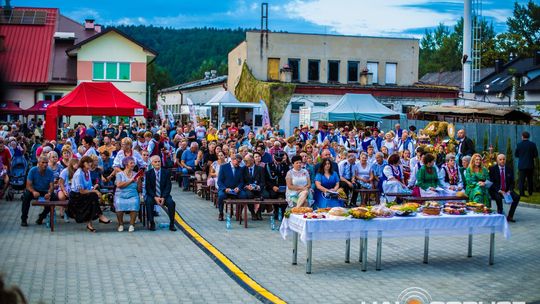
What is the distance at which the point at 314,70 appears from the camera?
54.3 m

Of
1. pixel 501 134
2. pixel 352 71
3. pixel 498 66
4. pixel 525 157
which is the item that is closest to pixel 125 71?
pixel 352 71

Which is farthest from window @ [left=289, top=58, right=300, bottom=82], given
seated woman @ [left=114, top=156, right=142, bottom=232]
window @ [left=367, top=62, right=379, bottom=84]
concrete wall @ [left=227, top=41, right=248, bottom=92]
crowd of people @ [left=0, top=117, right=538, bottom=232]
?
seated woman @ [left=114, top=156, right=142, bottom=232]

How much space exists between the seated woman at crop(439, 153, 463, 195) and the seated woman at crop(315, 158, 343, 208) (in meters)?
3.46

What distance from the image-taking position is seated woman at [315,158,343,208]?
15.1 metres

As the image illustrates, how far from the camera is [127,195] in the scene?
50.0 feet

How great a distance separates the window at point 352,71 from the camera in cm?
5533

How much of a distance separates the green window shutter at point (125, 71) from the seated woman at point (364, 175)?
117 feet

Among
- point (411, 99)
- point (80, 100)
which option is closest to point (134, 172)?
point (80, 100)

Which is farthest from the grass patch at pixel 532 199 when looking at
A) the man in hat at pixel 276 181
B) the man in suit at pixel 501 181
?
the man in hat at pixel 276 181

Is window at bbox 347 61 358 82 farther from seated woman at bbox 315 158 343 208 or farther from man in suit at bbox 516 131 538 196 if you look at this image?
seated woman at bbox 315 158 343 208

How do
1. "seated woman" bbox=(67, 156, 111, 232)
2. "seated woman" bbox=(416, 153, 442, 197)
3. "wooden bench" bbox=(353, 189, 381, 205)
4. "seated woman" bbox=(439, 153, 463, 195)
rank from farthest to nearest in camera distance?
"wooden bench" bbox=(353, 189, 381, 205)
"seated woman" bbox=(439, 153, 463, 195)
"seated woman" bbox=(416, 153, 442, 197)
"seated woman" bbox=(67, 156, 111, 232)

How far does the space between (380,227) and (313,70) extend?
144 feet

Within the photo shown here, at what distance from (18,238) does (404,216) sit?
750cm

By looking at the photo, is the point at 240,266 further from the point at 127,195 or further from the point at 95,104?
the point at 95,104
